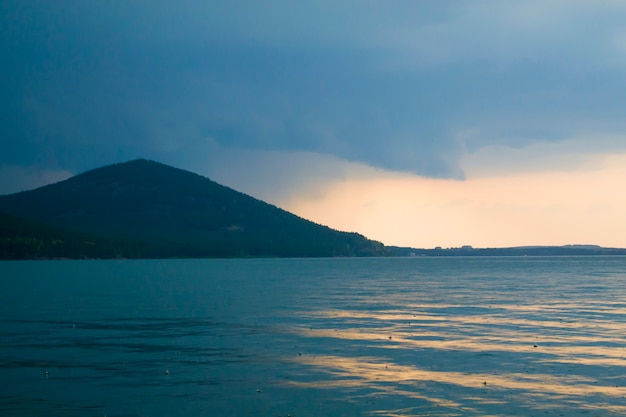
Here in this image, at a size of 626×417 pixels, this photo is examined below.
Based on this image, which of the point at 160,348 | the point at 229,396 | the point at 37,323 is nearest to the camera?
the point at 229,396

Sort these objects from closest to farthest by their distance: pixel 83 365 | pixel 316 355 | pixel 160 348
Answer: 1. pixel 83 365
2. pixel 316 355
3. pixel 160 348

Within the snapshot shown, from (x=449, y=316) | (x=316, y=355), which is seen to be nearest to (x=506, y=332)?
(x=449, y=316)

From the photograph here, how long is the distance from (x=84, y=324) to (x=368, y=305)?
30941 mm

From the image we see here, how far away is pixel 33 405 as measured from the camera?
29.5m

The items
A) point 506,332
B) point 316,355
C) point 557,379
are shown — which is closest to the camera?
point 557,379

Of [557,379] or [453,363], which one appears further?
[453,363]

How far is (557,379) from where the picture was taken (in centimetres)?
3491

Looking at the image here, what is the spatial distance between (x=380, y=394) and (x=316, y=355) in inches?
431

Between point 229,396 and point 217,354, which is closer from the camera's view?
point 229,396

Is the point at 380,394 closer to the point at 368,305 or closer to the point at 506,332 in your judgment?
the point at 506,332

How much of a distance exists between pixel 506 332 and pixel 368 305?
26.5 m

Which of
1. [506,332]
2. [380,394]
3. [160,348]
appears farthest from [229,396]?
[506,332]

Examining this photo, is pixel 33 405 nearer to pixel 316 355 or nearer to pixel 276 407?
pixel 276 407

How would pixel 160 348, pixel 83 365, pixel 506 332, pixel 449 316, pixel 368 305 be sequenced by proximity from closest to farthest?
pixel 83 365 < pixel 160 348 < pixel 506 332 < pixel 449 316 < pixel 368 305
